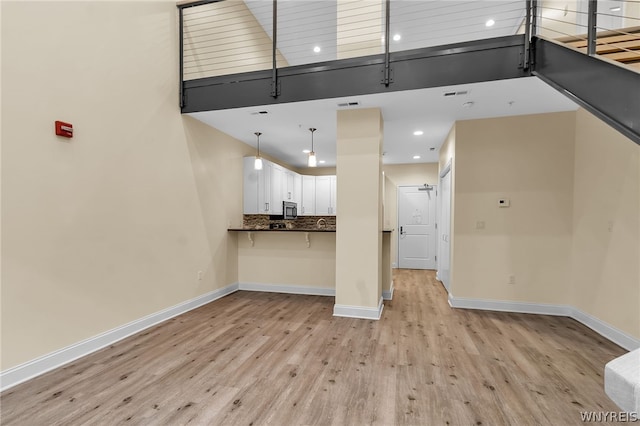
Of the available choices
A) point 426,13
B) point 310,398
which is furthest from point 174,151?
point 426,13

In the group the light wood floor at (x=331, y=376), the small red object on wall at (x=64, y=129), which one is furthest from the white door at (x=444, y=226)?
the small red object on wall at (x=64, y=129)

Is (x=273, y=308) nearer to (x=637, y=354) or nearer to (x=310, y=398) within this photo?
(x=310, y=398)

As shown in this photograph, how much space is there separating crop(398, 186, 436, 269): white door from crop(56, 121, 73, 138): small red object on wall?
6.59m

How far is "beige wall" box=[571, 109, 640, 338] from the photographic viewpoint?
9.75 ft

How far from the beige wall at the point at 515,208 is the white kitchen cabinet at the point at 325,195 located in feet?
13.2

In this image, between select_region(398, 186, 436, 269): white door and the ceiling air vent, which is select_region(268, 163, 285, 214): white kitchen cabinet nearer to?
the ceiling air vent

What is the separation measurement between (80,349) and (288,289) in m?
2.90

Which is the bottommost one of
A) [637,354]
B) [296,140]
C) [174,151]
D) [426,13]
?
[637,354]

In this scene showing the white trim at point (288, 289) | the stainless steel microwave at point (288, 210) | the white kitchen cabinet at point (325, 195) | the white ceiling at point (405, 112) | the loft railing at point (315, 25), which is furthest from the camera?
the white kitchen cabinet at point (325, 195)

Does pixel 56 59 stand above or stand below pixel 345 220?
above

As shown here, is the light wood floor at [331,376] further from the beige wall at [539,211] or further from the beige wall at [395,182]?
the beige wall at [395,182]

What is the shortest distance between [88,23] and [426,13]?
484cm

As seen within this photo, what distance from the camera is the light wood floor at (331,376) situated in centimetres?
203

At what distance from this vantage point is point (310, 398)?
7.20 feet
